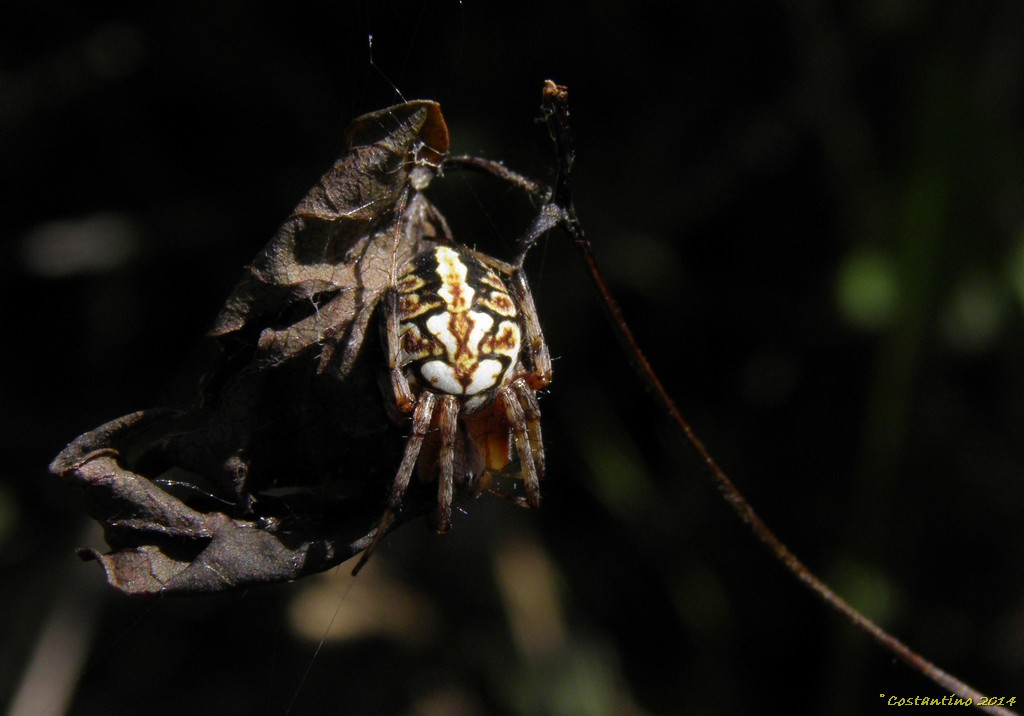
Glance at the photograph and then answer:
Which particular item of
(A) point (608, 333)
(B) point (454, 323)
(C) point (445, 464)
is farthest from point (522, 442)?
(A) point (608, 333)

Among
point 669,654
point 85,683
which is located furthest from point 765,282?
point 85,683

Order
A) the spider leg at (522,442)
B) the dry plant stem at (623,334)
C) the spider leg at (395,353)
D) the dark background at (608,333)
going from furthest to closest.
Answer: the dark background at (608,333) → the spider leg at (522,442) → the spider leg at (395,353) → the dry plant stem at (623,334)

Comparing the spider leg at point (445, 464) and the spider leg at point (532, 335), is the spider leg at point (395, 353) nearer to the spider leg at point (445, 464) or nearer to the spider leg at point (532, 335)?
the spider leg at point (445, 464)

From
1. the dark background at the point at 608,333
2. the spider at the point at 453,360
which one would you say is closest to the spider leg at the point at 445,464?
the spider at the point at 453,360

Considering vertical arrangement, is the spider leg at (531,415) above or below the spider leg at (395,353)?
below

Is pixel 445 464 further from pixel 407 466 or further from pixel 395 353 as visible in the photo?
pixel 395 353

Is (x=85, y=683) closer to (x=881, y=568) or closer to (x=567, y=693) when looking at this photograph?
(x=567, y=693)

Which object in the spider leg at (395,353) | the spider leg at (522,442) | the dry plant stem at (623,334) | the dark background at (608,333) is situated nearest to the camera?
the dry plant stem at (623,334)
